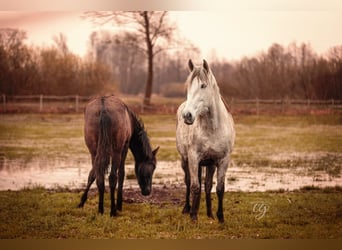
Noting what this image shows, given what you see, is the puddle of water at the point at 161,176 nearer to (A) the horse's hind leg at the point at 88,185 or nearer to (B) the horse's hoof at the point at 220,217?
(A) the horse's hind leg at the point at 88,185

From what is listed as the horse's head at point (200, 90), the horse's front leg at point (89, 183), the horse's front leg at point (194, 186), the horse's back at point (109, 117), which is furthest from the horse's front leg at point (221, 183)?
the horse's front leg at point (89, 183)

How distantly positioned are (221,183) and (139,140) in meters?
1.00

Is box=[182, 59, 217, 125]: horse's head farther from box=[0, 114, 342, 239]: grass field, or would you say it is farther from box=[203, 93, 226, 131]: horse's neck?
box=[0, 114, 342, 239]: grass field

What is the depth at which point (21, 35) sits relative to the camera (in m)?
5.20

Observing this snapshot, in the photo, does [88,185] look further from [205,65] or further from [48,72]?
[205,65]

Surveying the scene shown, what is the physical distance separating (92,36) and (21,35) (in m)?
0.76

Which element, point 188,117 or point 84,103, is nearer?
point 188,117

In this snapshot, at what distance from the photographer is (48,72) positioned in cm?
547

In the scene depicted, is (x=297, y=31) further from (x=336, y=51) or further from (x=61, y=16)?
(x=61, y=16)

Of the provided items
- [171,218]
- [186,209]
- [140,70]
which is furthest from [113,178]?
[140,70]

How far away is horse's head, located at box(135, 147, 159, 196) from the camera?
16.9 feet

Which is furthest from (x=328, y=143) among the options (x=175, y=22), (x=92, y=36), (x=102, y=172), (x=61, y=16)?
(x=61, y=16)

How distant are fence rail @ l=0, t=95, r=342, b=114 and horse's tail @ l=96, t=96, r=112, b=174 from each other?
667 mm

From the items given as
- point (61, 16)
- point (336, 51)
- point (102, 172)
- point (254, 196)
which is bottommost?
point (254, 196)
